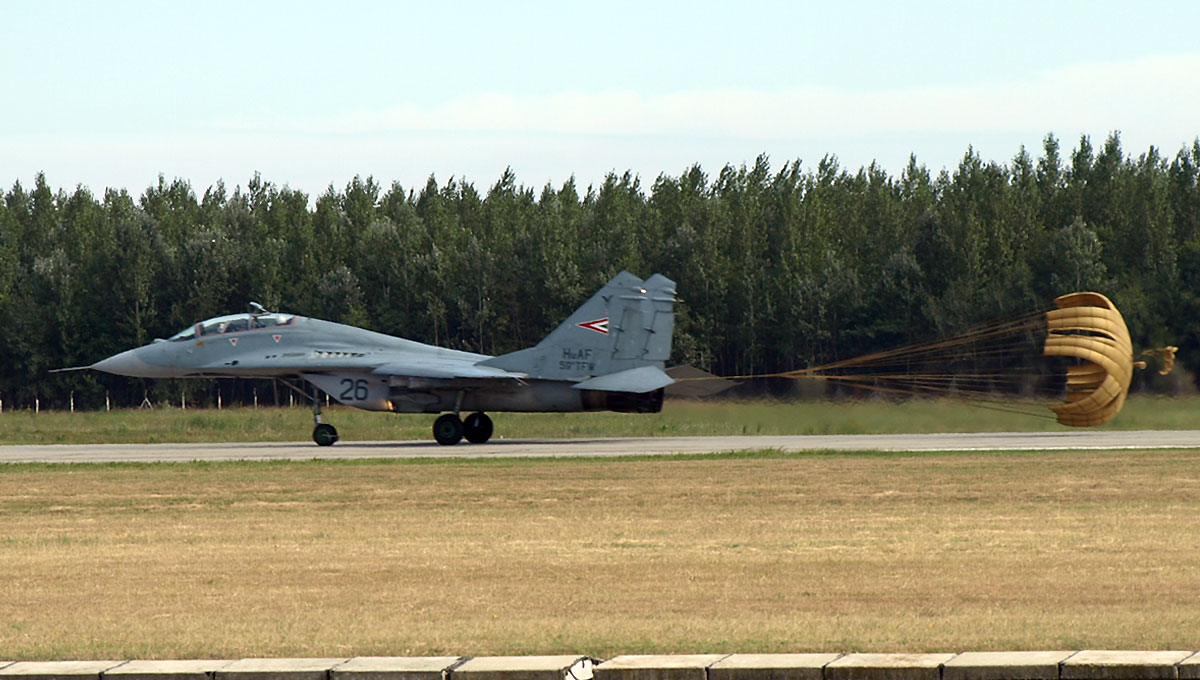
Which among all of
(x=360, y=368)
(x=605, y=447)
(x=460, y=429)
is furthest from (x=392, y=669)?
(x=360, y=368)

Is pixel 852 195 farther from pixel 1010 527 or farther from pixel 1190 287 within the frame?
pixel 1010 527

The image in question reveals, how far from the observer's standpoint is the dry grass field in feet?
29.3

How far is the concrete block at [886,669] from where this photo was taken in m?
7.53

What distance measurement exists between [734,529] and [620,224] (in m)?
56.3

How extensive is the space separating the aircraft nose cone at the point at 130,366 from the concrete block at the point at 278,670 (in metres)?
28.4

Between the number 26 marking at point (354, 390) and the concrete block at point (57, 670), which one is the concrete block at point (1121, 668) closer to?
the concrete block at point (57, 670)

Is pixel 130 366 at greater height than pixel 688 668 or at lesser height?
greater

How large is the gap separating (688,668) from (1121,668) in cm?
229

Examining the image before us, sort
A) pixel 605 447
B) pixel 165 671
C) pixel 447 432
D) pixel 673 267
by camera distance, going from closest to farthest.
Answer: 1. pixel 165 671
2. pixel 605 447
3. pixel 447 432
4. pixel 673 267

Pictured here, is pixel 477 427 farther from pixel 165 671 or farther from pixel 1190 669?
pixel 1190 669

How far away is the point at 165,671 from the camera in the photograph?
7879 mm

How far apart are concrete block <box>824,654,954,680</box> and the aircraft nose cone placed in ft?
98.0

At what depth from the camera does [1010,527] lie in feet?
47.6

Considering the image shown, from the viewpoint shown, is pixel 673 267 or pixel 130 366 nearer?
pixel 130 366
